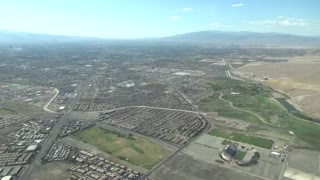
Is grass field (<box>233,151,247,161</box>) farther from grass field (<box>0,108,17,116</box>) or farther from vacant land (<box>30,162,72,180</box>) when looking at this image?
grass field (<box>0,108,17,116</box>)

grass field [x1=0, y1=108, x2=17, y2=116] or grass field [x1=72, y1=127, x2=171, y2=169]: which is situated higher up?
grass field [x1=72, y1=127, x2=171, y2=169]

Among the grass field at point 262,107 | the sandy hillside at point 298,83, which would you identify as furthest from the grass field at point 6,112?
the sandy hillside at point 298,83

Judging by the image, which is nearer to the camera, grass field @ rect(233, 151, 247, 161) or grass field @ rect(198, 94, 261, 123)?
grass field @ rect(233, 151, 247, 161)

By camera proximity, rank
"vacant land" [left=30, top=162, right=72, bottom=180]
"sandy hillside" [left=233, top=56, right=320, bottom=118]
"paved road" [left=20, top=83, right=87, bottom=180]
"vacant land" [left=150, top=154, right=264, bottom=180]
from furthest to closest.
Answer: "sandy hillside" [left=233, top=56, right=320, bottom=118]
"paved road" [left=20, top=83, right=87, bottom=180]
"vacant land" [left=150, top=154, right=264, bottom=180]
"vacant land" [left=30, top=162, right=72, bottom=180]

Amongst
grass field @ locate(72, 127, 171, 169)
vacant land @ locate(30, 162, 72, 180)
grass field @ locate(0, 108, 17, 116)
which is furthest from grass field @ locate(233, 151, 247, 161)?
grass field @ locate(0, 108, 17, 116)

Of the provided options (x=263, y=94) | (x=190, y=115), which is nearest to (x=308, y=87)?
(x=263, y=94)

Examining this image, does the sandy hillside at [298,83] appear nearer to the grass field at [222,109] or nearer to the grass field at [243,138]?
the grass field at [222,109]

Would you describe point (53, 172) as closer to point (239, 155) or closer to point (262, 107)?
point (239, 155)
